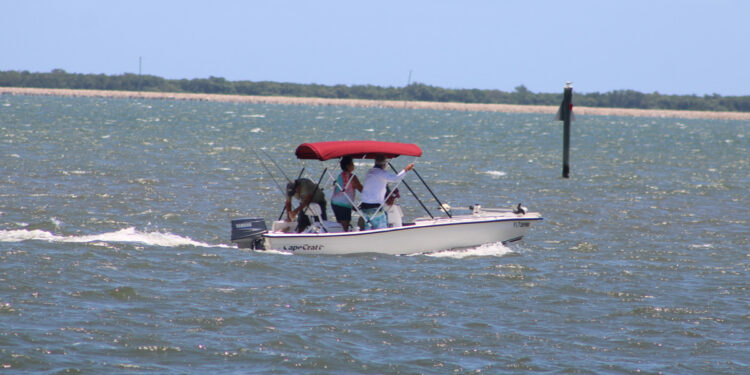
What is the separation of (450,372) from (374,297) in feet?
9.92

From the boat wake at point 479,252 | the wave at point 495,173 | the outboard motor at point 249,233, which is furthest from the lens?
the wave at point 495,173

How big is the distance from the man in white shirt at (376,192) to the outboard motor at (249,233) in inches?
65.7

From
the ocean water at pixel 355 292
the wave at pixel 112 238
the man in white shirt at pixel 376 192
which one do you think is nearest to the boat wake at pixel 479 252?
the ocean water at pixel 355 292

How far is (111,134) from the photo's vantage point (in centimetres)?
4775

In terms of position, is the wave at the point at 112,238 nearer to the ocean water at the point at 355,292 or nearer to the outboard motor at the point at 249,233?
the ocean water at the point at 355,292

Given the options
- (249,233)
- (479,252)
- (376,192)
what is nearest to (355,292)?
(376,192)

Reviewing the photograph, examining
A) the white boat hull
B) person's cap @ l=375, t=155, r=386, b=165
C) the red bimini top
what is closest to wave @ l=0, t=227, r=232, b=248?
the white boat hull

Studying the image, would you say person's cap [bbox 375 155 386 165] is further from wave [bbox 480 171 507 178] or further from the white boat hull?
wave [bbox 480 171 507 178]

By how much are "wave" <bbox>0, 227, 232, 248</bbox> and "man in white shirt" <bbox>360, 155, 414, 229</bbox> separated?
8.01 feet

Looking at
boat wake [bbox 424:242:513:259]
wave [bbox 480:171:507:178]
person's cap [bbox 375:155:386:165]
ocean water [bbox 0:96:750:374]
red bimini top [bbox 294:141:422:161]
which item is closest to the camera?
ocean water [bbox 0:96:750:374]

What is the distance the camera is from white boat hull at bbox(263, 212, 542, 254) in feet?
49.0

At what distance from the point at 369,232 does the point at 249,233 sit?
74.4 inches

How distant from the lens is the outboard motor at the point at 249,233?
595 inches

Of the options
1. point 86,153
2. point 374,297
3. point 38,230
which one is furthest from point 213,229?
point 86,153
